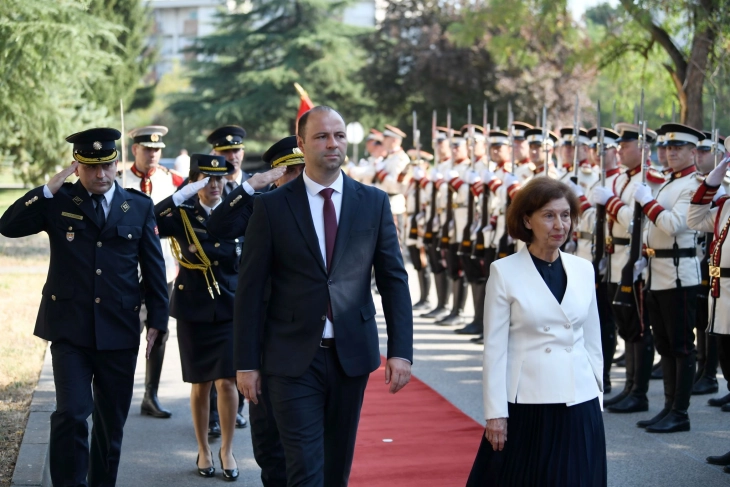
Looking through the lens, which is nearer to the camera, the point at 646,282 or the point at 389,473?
the point at 389,473

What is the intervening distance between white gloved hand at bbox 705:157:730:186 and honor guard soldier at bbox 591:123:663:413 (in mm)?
1115

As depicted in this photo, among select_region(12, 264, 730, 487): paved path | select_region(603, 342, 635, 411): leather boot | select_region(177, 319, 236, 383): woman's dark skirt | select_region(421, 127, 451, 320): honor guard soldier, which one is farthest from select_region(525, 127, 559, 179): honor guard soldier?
select_region(177, 319, 236, 383): woman's dark skirt

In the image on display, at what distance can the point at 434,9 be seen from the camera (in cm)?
3519

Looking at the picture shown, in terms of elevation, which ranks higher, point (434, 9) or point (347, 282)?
point (434, 9)

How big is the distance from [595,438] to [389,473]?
87.3 inches

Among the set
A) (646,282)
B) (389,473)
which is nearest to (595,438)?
(389,473)

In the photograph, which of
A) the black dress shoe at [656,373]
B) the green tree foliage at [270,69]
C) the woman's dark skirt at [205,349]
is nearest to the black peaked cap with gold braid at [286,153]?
the woman's dark skirt at [205,349]

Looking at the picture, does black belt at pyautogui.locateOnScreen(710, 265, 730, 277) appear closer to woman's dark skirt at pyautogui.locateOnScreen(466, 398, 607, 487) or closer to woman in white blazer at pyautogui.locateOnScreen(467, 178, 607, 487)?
woman in white blazer at pyautogui.locateOnScreen(467, 178, 607, 487)

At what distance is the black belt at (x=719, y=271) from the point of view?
22.1 ft

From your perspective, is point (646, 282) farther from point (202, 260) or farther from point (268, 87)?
point (268, 87)

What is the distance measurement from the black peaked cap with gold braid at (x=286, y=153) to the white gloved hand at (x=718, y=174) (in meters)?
2.64

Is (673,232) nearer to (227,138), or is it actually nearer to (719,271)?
(719,271)

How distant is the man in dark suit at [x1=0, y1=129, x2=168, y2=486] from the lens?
543cm

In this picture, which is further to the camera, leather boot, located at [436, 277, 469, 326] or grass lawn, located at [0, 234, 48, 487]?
leather boot, located at [436, 277, 469, 326]
